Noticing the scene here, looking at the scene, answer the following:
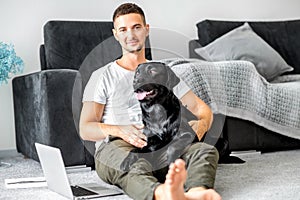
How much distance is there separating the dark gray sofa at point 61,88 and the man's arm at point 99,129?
19 centimetres

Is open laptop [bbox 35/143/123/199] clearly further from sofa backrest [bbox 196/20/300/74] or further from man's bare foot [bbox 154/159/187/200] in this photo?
sofa backrest [bbox 196/20/300/74]

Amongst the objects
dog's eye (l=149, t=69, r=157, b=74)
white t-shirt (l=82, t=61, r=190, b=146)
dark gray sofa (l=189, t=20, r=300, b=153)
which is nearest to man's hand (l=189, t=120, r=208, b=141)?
white t-shirt (l=82, t=61, r=190, b=146)

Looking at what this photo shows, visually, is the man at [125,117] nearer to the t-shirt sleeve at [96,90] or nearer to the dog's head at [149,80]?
the t-shirt sleeve at [96,90]

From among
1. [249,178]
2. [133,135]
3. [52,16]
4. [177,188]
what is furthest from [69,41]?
[177,188]

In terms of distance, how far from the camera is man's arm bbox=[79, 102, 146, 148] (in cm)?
A: 193

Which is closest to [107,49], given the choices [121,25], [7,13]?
[121,25]

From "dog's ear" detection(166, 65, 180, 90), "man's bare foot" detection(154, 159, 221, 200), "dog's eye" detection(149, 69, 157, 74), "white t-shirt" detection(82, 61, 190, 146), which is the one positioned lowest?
"man's bare foot" detection(154, 159, 221, 200)

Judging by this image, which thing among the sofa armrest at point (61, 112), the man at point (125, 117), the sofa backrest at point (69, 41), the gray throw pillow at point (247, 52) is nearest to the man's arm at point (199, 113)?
the man at point (125, 117)

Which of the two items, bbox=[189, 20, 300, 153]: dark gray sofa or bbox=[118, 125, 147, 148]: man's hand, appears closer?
bbox=[118, 125, 147, 148]: man's hand

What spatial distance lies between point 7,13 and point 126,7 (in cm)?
148

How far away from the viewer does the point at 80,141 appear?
249cm

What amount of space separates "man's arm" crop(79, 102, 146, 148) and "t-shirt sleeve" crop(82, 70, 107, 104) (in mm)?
19

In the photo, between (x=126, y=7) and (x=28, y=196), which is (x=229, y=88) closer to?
(x=126, y=7)

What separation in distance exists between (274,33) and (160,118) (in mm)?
1847
